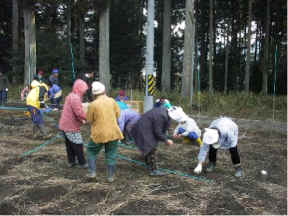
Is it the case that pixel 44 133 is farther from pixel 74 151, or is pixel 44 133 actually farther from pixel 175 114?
pixel 175 114

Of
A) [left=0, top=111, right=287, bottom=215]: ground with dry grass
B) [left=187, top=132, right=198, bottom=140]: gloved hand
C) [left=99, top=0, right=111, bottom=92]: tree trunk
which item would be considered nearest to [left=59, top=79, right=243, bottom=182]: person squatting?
[left=0, top=111, right=287, bottom=215]: ground with dry grass

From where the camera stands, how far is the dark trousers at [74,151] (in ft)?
16.5

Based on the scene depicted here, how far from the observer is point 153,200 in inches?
152

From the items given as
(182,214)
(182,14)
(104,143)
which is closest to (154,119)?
(104,143)

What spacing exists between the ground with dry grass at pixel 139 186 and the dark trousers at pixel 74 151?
0.17m

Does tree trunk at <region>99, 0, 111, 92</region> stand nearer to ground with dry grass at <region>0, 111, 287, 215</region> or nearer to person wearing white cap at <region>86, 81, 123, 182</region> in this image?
ground with dry grass at <region>0, 111, 287, 215</region>

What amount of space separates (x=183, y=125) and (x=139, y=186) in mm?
1730

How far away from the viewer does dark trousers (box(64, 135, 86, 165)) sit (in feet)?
16.5

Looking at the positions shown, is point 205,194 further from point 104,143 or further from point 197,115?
point 197,115

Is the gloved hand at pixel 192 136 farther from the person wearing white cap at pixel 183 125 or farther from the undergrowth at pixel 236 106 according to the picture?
the undergrowth at pixel 236 106

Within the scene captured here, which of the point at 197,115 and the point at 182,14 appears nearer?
the point at 197,115

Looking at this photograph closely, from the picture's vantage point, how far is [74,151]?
16.9ft

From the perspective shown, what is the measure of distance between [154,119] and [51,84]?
22.0ft

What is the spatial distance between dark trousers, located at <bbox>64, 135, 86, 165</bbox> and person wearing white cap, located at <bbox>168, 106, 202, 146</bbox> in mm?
1714
